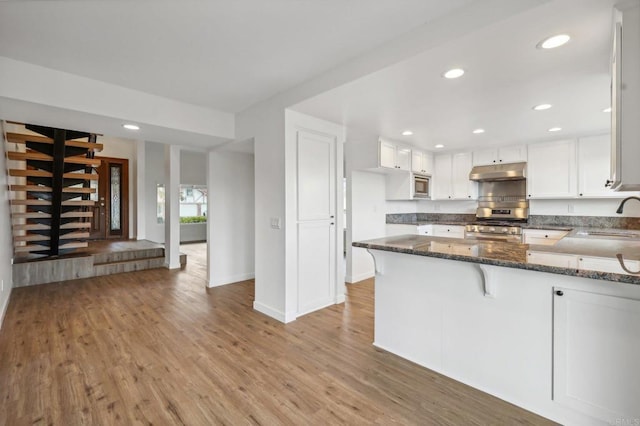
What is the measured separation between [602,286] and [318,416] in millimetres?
1761

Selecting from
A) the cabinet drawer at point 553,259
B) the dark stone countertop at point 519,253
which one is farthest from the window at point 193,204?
the cabinet drawer at point 553,259

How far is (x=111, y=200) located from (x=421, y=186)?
8.26m

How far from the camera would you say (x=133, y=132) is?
11.9ft

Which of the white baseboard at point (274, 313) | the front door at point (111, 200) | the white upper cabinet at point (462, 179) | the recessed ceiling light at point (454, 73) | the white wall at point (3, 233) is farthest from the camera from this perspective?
the front door at point (111, 200)

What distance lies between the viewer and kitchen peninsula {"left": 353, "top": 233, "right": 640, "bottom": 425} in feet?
5.16

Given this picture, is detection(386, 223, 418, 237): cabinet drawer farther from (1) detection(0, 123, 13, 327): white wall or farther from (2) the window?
(2) the window

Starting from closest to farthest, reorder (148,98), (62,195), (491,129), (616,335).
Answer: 1. (616,335)
2. (148,98)
3. (491,129)
4. (62,195)

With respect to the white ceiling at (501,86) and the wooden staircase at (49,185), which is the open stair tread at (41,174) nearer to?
the wooden staircase at (49,185)

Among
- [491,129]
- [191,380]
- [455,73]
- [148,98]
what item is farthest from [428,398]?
[148,98]

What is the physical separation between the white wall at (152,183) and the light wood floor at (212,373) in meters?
4.97

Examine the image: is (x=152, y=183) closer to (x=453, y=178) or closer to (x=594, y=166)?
(x=453, y=178)

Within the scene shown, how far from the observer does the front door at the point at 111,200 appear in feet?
26.7

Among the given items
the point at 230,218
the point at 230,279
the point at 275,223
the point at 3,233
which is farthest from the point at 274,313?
the point at 3,233

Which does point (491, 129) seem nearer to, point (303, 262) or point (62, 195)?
point (303, 262)
